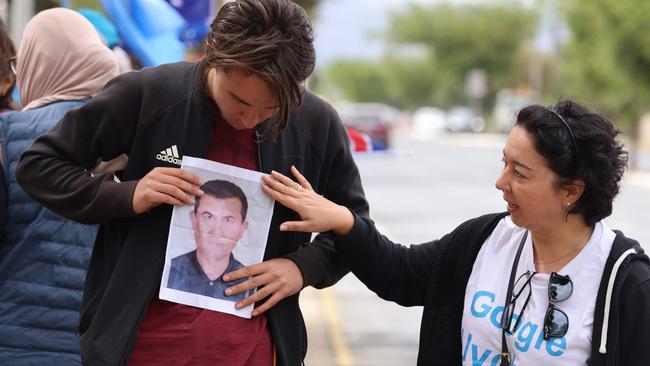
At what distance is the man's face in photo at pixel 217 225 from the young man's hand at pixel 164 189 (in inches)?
2.3

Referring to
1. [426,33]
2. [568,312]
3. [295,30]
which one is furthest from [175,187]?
[426,33]

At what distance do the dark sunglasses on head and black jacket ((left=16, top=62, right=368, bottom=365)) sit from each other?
504mm

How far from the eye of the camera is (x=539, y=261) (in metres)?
2.84

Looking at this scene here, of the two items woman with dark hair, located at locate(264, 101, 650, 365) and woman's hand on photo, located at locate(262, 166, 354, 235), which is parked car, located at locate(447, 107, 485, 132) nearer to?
woman with dark hair, located at locate(264, 101, 650, 365)

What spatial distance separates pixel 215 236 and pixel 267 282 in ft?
0.56

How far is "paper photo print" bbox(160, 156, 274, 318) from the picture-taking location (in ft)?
8.75

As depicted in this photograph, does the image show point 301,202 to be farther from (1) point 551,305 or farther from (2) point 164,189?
(1) point 551,305

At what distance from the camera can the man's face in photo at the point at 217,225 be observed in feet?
8.84

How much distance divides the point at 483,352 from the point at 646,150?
54.9 m

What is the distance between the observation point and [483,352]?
9.20ft

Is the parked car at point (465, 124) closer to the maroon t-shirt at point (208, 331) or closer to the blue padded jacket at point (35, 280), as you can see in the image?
the blue padded jacket at point (35, 280)

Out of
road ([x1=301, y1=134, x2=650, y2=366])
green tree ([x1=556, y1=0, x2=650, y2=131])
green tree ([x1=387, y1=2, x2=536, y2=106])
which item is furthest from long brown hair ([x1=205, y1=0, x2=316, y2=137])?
green tree ([x1=387, y1=2, x2=536, y2=106])

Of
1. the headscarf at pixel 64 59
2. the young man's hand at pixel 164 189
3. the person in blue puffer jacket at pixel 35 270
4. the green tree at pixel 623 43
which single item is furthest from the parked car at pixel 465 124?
the young man's hand at pixel 164 189

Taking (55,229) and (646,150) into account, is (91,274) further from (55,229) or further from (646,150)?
(646,150)
